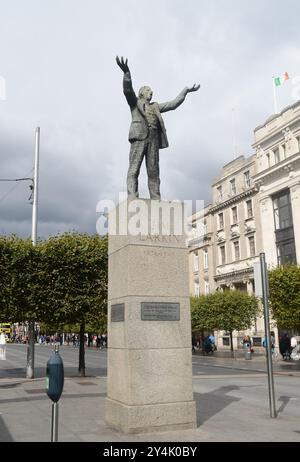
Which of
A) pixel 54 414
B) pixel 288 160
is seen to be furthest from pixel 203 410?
pixel 288 160

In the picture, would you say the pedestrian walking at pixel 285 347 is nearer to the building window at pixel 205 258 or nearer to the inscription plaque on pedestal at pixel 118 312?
the building window at pixel 205 258

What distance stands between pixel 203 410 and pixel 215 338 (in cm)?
4570

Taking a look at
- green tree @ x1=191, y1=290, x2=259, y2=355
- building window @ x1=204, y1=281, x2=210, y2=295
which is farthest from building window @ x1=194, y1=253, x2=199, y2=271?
green tree @ x1=191, y1=290, x2=259, y2=355

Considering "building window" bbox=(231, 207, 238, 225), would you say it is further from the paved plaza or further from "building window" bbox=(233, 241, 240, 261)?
the paved plaza

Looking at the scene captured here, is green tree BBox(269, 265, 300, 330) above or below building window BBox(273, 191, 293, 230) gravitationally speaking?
below

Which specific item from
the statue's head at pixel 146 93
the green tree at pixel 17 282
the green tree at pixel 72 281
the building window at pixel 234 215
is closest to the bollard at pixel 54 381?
the statue's head at pixel 146 93

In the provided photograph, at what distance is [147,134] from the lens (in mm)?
9555

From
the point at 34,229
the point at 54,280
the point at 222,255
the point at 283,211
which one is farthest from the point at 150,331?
the point at 222,255

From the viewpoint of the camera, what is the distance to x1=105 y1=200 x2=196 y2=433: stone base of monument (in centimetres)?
804

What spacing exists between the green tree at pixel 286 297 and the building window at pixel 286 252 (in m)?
12.3

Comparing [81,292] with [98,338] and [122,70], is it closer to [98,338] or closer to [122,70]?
[122,70]

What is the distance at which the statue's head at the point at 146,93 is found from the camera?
9.78m

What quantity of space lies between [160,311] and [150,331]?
0.40 metres

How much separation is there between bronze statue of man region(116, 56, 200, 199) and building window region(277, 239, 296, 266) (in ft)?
113
